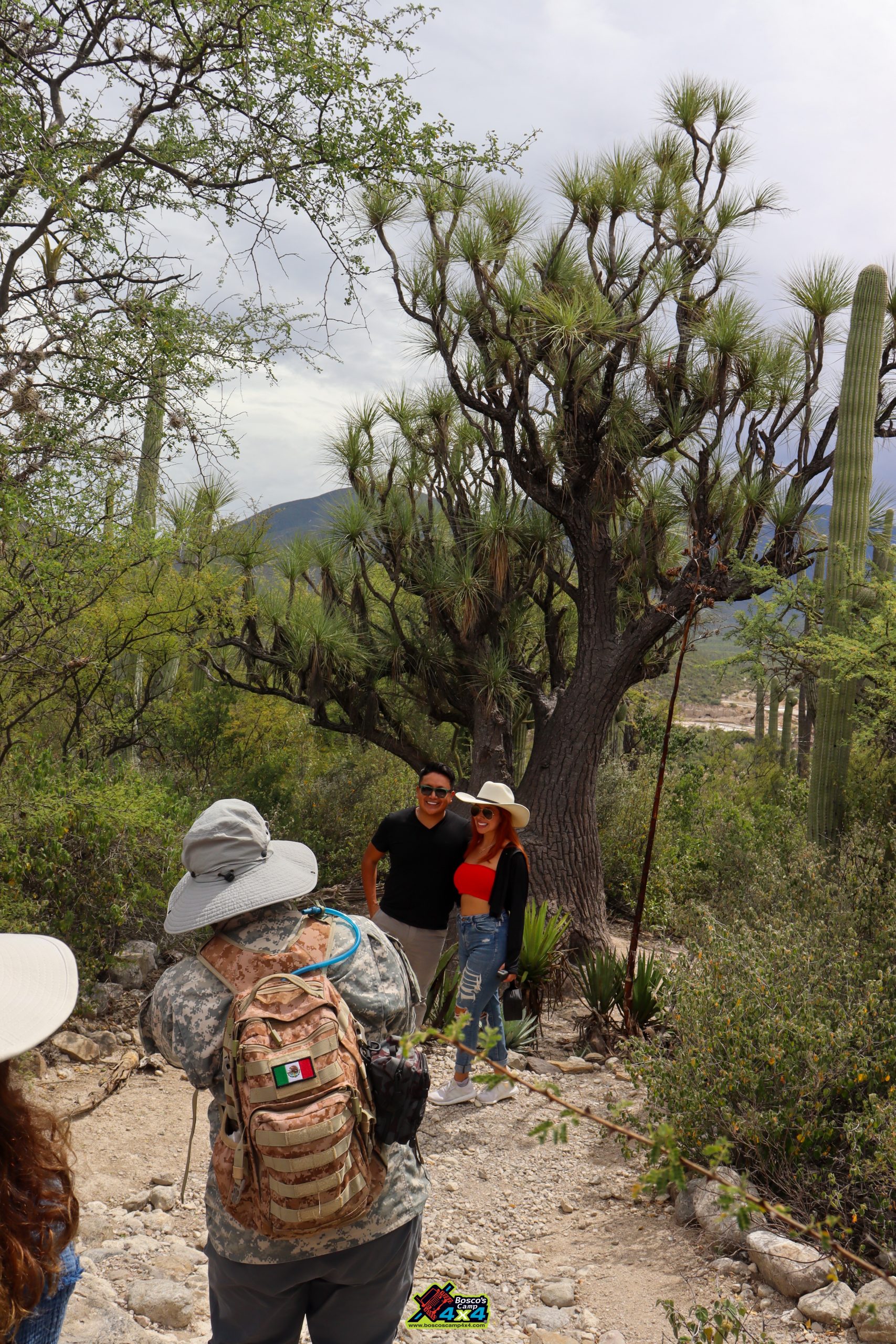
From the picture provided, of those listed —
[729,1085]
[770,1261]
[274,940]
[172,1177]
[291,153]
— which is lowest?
[172,1177]

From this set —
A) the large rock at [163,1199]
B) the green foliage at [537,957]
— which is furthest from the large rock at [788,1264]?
the green foliage at [537,957]

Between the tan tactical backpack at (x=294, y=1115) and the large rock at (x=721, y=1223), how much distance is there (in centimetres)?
209

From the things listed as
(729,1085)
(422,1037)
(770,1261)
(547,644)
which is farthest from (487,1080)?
(547,644)

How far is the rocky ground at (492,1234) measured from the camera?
3.13 metres

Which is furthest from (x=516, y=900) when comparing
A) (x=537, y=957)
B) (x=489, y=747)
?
(x=489, y=747)

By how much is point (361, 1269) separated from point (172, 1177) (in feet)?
8.92

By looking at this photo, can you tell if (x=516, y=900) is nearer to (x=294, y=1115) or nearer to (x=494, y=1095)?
(x=494, y=1095)

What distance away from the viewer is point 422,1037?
1353 millimetres

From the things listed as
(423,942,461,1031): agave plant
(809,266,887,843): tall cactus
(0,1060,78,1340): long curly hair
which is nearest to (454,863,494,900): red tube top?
(423,942,461,1031): agave plant

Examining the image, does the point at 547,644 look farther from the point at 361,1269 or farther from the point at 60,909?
the point at 361,1269

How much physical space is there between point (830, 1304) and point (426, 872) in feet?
7.97

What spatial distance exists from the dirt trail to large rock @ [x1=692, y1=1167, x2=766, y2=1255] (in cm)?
6

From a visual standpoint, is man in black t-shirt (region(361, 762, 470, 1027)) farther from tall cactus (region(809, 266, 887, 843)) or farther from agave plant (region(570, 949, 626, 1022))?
tall cactus (region(809, 266, 887, 843))

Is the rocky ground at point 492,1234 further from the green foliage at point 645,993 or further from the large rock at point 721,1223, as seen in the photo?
the green foliage at point 645,993
